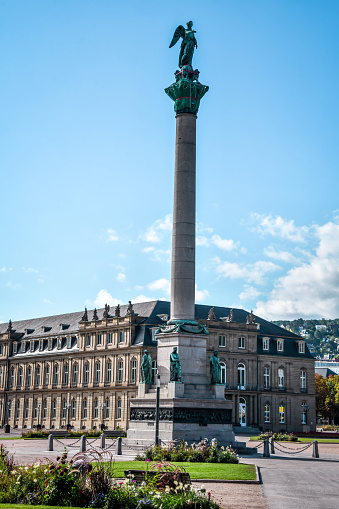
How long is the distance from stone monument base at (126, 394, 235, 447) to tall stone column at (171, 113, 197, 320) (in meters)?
5.30

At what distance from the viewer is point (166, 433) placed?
37.1 metres

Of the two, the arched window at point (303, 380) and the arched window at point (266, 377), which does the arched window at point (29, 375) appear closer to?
the arched window at point (266, 377)

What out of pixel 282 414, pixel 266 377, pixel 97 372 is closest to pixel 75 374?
pixel 97 372

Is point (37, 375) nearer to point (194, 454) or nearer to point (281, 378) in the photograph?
point (281, 378)

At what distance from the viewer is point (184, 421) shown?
37.2m

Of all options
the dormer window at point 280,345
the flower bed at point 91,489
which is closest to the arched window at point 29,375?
the dormer window at point 280,345

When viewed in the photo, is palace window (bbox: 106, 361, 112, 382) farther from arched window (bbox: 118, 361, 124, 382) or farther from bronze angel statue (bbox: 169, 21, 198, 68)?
bronze angel statue (bbox: 169, 21, 198, 68)

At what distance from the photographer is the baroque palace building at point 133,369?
8962cm

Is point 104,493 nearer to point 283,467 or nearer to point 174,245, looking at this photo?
point 283,467

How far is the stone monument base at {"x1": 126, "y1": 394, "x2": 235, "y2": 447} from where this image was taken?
3703cm

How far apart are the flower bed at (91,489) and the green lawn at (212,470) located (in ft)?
17.8

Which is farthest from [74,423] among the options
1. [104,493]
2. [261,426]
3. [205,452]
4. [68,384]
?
[104,493]

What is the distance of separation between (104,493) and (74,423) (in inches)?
3196

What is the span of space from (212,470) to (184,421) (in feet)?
35.1
